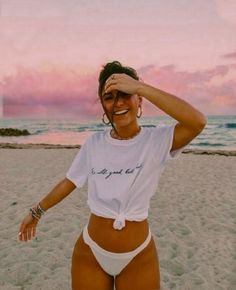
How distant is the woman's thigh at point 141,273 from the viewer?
205cm

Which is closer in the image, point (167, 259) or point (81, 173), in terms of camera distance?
point (81, 173)

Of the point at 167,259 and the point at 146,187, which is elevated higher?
the point at 146,187

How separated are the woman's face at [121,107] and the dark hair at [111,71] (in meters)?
0.07

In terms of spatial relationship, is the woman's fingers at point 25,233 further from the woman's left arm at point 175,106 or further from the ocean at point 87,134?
the ocean at point 87,134

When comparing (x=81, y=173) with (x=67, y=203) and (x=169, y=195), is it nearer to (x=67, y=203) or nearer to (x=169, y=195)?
(x=67, y=203)

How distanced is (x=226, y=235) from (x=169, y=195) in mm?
2817

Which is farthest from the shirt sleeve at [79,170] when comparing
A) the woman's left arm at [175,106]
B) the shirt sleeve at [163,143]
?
the woman's left arm at [175,106]

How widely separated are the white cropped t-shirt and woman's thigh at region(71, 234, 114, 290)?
231 millimetres

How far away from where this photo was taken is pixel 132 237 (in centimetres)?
205

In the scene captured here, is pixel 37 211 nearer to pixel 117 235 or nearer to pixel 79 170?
pixel 79 170

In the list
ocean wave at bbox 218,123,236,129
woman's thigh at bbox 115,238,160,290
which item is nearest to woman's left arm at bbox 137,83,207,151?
woman's thigh at bbox 115,238,160,290

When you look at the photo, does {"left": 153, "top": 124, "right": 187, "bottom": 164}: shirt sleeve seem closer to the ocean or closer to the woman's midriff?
the woman's midriff

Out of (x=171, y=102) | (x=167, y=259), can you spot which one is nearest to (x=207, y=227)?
(x=167, y=259)

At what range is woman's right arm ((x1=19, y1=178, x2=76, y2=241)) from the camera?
2.30 metres
